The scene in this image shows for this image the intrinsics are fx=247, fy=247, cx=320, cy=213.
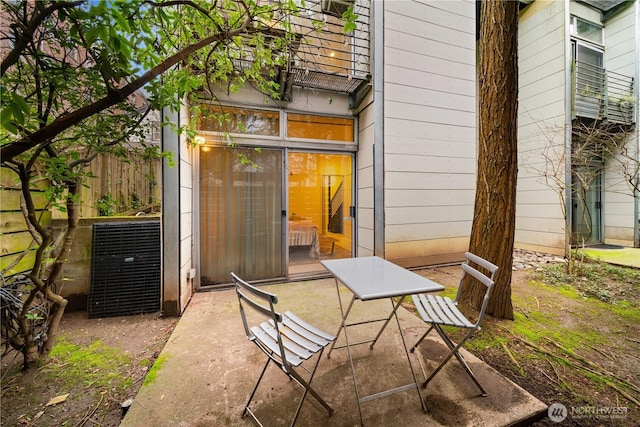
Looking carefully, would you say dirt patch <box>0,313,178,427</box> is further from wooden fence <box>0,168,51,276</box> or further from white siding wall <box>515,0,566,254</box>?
white siding wall <box>515,0,566,254</box>

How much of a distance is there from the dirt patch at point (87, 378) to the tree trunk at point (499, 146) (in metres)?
3.20

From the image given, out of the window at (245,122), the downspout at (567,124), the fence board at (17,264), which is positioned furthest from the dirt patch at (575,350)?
the fence board at (17,264)

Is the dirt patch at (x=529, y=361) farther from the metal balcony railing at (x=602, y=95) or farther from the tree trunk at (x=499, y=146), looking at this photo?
the metal balcony railing at (x=602, y=95)

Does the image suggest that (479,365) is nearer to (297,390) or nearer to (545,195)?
(297,390)

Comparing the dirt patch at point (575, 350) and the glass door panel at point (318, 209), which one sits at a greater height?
the glass door panel at point (318, 209)

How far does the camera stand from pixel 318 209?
4797mm

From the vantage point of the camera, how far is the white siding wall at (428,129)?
160 inches

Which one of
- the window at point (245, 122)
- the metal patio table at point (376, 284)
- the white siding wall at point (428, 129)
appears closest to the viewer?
the metal patio table at point (376, 284)

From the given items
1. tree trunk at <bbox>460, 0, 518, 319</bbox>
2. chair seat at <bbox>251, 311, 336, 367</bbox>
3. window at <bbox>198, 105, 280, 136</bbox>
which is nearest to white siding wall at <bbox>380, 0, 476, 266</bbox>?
tree trunk at <bbox>460, 0, 518, 319</bbox>

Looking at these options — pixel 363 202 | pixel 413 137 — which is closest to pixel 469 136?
pixel 413 137

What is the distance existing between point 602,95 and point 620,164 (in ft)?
5.96

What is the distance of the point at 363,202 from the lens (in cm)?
430

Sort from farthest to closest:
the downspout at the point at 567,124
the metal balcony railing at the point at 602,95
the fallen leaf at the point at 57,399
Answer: the metal balcony railing at the point at 602,95
the downspout at the point at 567,124
the fallen leaf at the point at 57,399

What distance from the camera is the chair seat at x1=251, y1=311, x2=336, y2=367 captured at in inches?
54.9
